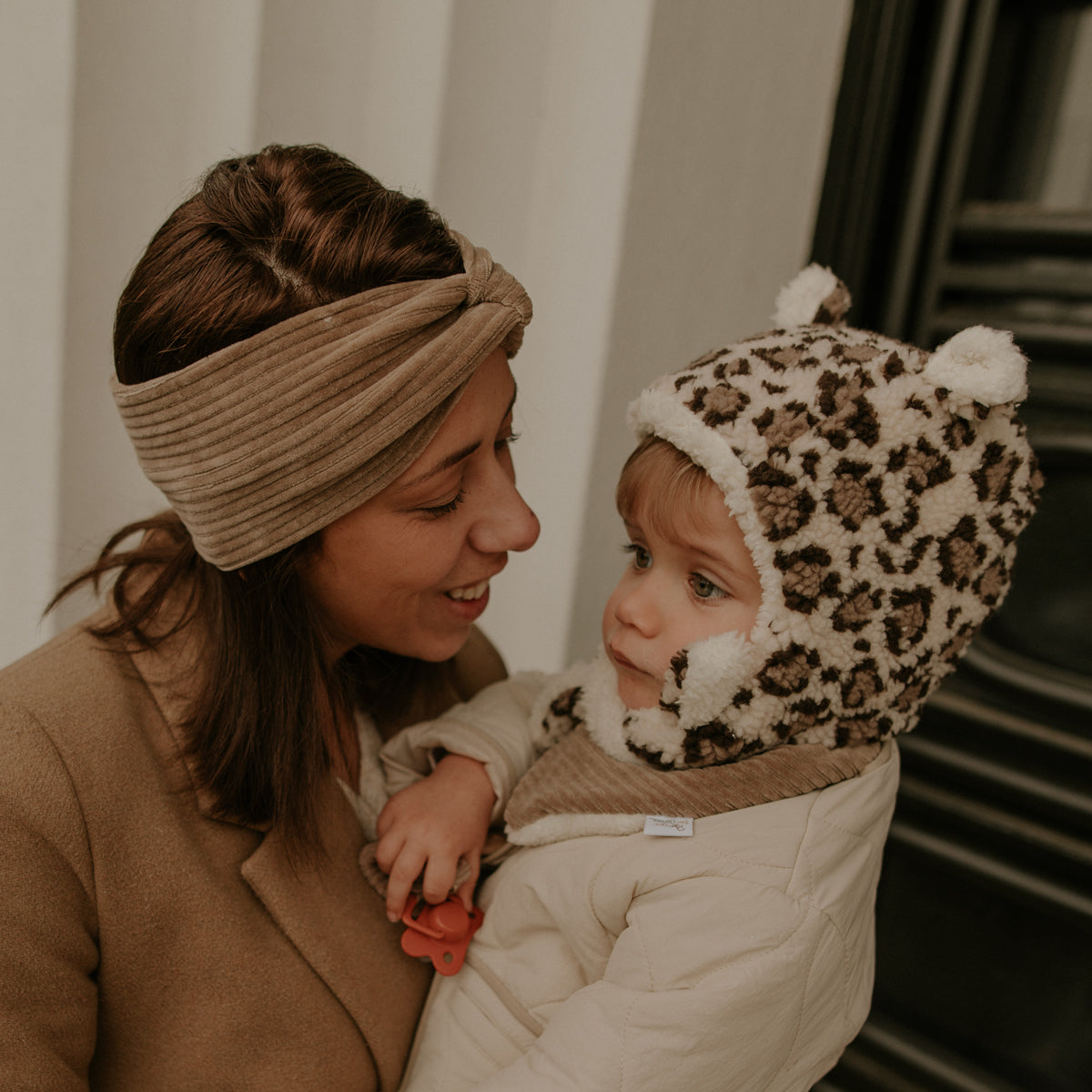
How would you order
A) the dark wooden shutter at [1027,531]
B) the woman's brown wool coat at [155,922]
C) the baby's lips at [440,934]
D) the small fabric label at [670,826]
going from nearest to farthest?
1. the woman's brown wool coat at [155,922]
2. the small fabric label at [670,826]
3. the baby's lips at [440,934]
4. the dark wooden shutter at [1027,531]

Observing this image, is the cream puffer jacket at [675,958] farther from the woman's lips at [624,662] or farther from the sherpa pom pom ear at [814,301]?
the sherpa pom pom ear at [814,301]

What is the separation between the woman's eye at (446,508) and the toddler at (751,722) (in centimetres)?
21

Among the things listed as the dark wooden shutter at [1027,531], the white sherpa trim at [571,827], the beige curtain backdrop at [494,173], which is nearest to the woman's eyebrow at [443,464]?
the white sherpa trim at [571,827]

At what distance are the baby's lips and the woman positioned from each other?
61mm

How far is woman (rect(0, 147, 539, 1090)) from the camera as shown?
1.00 m

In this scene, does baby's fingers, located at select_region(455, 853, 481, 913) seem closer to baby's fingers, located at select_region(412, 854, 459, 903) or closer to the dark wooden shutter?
baby's fingers, located at select_region(412, 854, 459, 903)

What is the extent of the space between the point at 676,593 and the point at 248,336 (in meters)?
0.58

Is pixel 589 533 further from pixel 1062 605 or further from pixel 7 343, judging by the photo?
pixel 7 343

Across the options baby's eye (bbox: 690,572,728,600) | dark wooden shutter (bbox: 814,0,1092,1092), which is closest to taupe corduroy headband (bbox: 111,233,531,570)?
baby's eye (bbox: 690,572,728,600)

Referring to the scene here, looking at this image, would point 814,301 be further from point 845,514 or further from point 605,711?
point 605,711

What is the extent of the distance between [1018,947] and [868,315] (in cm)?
124

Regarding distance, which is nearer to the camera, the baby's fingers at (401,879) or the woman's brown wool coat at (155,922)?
the woman's brown wool coat at (155,922)

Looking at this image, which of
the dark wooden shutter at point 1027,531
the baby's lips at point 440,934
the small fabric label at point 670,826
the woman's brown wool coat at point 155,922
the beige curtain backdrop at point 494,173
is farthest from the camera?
the dark wooden shutter at point 1027,531

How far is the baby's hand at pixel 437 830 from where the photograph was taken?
116cm
